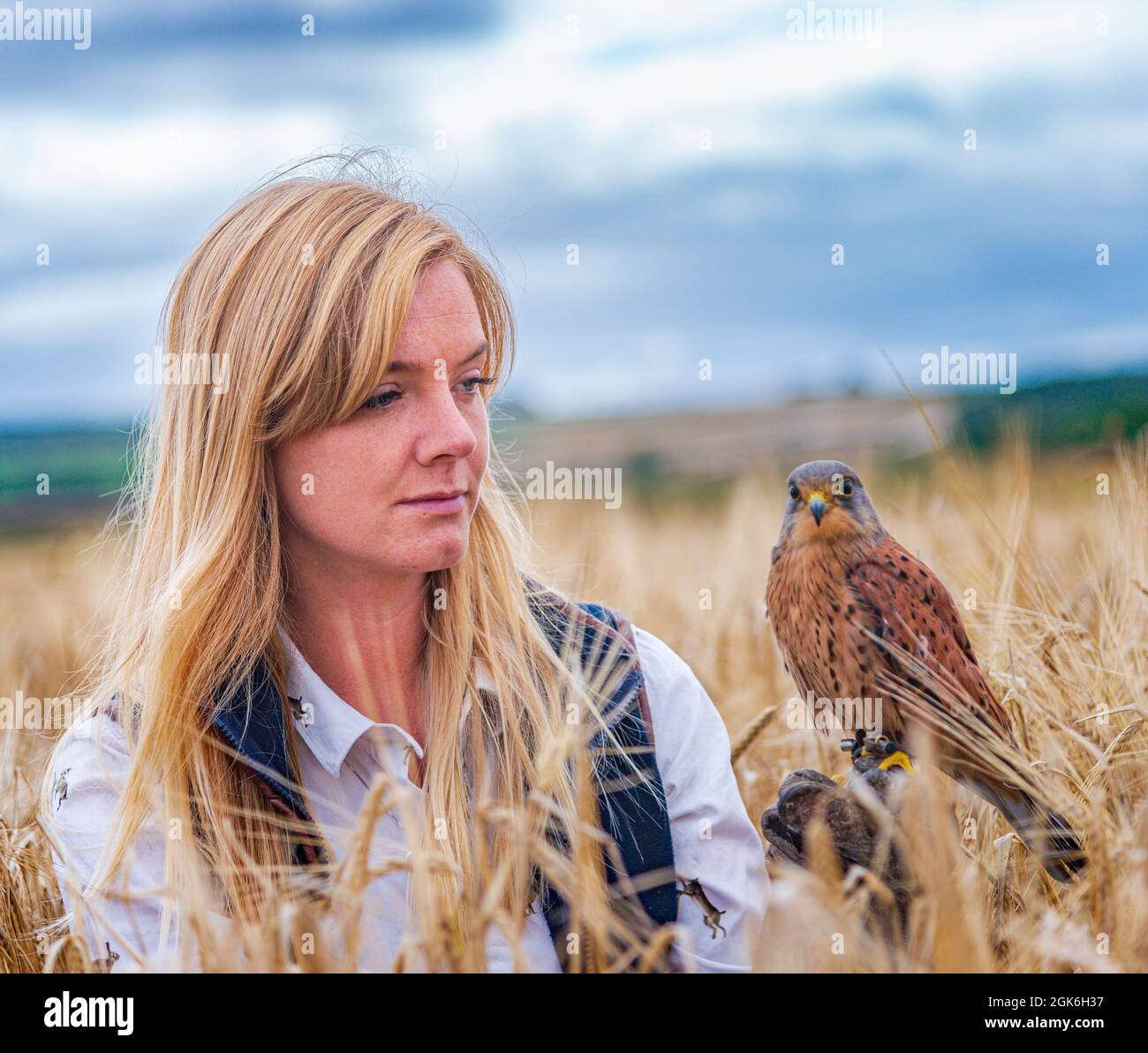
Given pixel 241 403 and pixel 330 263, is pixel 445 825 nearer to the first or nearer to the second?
pixel 241 403

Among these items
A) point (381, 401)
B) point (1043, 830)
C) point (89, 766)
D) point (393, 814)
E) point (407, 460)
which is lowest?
point (1043, 830)

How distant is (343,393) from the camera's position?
2252mm

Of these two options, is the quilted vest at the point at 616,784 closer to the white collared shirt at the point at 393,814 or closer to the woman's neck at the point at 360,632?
the white collared shirt at the point at 393,814

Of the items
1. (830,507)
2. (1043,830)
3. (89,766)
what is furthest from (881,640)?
(89,766)

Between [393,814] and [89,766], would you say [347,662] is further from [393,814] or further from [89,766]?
[89,766]

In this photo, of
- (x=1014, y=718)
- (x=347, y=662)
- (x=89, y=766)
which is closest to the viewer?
(x=89, y=766)

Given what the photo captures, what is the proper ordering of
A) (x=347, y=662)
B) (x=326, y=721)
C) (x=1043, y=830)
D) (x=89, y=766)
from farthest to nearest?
(x=347, y=662) → (x=326, y=721) → (x=89, y=766) → (x=1043, y=830)

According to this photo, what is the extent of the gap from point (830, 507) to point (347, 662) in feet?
3.80

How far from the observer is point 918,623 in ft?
7.95

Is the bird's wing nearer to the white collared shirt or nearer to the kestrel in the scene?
the kestrel

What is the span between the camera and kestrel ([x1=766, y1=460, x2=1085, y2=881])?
2.26 meters

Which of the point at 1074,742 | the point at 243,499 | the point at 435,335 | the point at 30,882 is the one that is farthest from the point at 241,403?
the point at 1074,742

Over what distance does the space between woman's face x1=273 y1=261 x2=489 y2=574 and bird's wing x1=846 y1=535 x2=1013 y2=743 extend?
910 millimetres
